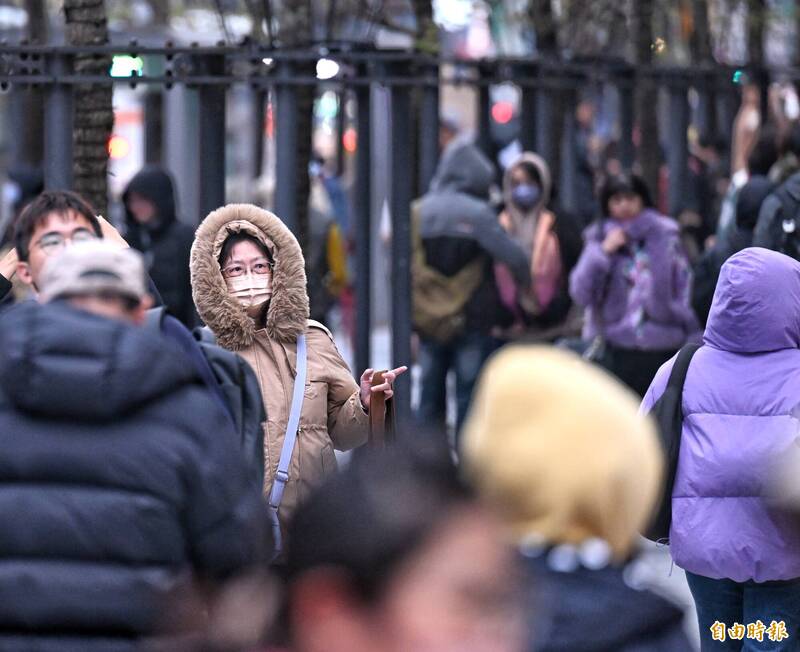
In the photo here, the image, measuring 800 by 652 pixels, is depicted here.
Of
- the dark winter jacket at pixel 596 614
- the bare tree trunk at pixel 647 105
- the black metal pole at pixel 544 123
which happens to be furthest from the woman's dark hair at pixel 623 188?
the dark winter jacket at pixel 596 614

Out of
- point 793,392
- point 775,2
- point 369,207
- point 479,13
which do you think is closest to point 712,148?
point 775,2

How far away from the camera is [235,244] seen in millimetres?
5562

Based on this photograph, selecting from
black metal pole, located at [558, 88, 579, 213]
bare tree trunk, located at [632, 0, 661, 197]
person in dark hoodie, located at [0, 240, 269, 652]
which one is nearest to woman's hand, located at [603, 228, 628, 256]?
black metal pole, located at [558, 88, 579, 213]

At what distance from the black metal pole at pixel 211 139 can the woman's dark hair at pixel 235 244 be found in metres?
3.87

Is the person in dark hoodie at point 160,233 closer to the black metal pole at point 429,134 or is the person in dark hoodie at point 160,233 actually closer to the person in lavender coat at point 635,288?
the black metal pole at point 429,134

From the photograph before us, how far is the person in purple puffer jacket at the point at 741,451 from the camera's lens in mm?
5438

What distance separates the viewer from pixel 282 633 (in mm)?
2537

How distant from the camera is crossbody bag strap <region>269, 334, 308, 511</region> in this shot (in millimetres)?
5270

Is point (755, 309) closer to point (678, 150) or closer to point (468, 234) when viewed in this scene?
point (468, 234)

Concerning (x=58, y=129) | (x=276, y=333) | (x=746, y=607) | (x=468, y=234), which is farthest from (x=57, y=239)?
(x=468, y=234)

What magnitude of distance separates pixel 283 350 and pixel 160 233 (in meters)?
4.39

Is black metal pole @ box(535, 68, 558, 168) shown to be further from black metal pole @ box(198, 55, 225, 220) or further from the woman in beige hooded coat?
the woman in beige hooded coat

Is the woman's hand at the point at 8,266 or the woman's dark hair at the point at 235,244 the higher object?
the woman's dark hair at the point at 235,244

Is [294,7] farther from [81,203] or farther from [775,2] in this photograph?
[775,2]
